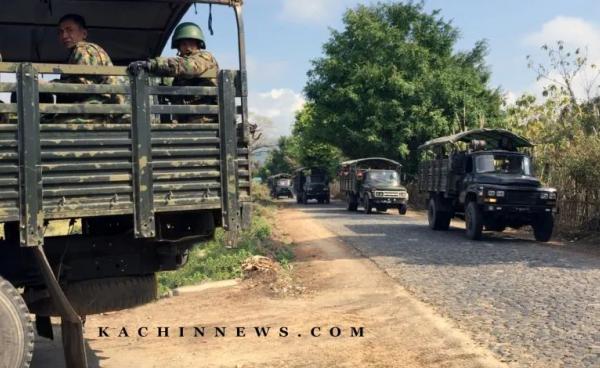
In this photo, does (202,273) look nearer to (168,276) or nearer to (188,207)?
(168,276)

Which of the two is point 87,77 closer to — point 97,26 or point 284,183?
point 97,26

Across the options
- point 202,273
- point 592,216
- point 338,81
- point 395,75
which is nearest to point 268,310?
point 202,273

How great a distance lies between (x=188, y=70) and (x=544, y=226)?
1246 cm

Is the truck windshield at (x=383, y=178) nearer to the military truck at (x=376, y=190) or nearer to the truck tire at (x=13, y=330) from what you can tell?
the military truck at (x=376, y=190)

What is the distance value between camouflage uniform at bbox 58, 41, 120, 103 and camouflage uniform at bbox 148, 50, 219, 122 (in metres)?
0.39

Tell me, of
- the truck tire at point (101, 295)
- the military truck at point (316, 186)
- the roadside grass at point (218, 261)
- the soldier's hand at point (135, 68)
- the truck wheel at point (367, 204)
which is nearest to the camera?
the soldier's hand at point (135, 68)

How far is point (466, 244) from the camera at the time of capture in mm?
14414

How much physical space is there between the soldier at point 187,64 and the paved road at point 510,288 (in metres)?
3.57

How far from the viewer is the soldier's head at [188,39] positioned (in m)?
4.93

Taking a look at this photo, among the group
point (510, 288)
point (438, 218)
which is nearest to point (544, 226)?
point (438, 218)

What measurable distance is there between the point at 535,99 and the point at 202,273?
26516 millimetres

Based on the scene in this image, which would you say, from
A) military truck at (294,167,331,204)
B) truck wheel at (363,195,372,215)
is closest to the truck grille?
truck wheel at (363,195,372,215)

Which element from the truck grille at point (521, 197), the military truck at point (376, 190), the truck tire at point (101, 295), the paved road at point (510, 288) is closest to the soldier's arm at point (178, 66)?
the truck tire at point (101, 295)

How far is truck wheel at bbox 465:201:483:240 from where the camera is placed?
14953 millimetres
